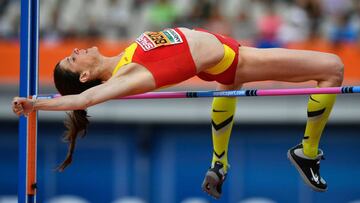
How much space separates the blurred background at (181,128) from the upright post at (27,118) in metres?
5.08

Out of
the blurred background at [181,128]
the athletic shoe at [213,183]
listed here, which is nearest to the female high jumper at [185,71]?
the athletic shoe at [213,183]

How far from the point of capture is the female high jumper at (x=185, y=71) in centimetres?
638

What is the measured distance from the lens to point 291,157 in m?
7.11

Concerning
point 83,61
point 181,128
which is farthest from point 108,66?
point 181,128

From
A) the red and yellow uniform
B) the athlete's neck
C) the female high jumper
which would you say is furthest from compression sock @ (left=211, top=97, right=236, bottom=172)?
the athlete's neck

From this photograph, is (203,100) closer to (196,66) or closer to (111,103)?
(111,103)

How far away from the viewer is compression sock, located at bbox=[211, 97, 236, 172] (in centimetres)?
728

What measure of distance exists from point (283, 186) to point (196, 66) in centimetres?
628

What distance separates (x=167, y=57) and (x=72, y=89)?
86 centimetres

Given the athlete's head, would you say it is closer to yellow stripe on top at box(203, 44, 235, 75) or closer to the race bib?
the race bib

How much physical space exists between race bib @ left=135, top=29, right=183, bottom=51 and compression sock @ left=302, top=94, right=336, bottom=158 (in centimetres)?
107

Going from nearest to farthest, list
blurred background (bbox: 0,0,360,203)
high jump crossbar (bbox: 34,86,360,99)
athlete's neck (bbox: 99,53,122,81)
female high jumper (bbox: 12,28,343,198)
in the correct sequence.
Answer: high jump crossbar (bbox: 34,86,360,99), female high jumper (bbox: 12,28,343,198), athlete's neck (bbox: 99,53,122,81), blurred background (bbox: 0,0,360,203)

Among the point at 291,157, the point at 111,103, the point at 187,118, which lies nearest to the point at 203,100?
the point at 187,118

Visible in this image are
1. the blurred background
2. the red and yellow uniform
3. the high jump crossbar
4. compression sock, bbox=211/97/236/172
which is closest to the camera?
the high jump crossbar
